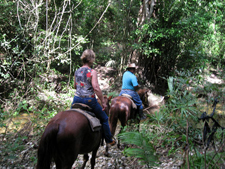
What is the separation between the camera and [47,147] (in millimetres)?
2740

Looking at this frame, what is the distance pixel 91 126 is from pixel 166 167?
2.14 m

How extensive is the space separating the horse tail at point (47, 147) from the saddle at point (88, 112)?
653mm

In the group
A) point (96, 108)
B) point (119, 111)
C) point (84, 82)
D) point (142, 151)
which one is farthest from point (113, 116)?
point (142, 151)

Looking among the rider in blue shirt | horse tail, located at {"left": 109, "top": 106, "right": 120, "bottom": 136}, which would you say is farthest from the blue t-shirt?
horse tail, located at {"left": 109, "top": 106, "right": 120, "bottom": 136}

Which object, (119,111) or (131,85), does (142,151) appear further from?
(131,85)

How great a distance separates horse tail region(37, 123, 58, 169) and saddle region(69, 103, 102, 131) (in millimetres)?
653

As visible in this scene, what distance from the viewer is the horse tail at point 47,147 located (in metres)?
2.72

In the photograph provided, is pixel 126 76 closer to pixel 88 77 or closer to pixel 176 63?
pixel 88 77

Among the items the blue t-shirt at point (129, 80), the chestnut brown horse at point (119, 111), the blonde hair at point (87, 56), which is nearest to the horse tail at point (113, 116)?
the chestnut brown horse at point (119, 111)

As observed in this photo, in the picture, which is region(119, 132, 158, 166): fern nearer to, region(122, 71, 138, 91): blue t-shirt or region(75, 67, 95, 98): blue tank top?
region(75, 67, 95, 98): blue tank top

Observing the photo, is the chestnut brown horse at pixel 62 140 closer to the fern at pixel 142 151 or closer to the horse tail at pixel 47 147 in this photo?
the horse tail at pixel 47 147

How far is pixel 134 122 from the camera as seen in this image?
260 inches

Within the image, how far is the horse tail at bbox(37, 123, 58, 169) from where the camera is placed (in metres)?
2.72

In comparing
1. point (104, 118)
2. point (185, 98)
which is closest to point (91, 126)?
point (104, 118)
